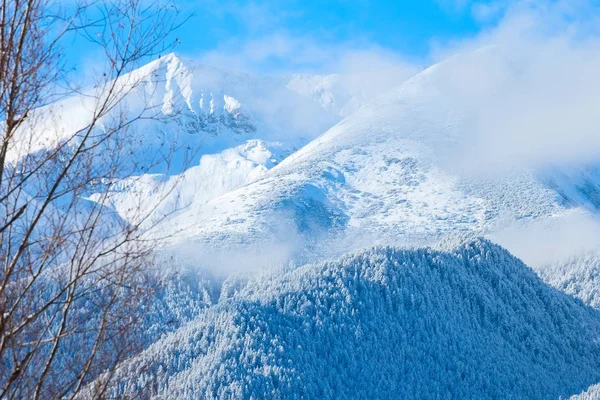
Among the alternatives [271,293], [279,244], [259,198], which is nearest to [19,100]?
[271,293]

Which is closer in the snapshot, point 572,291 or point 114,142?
point 114,142

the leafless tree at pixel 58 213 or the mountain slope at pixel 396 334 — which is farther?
the mountain slope at pixel 396 334

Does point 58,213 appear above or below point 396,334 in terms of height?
above

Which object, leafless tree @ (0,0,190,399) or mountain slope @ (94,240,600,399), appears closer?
leafless tree @ (0,0,190,399)

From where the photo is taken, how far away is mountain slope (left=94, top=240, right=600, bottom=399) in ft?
294

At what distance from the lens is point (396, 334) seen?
108 m

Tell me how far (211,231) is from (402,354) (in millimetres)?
64631

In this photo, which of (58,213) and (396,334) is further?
(396,334)

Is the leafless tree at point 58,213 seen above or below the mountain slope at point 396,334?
above

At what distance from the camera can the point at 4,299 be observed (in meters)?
9.08

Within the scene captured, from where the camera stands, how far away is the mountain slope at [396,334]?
8975 centimetres

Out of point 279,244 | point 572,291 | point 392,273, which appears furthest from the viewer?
point 279,244

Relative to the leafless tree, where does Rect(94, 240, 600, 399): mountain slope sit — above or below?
below

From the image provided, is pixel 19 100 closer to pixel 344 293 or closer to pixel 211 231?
pixel 344 293
